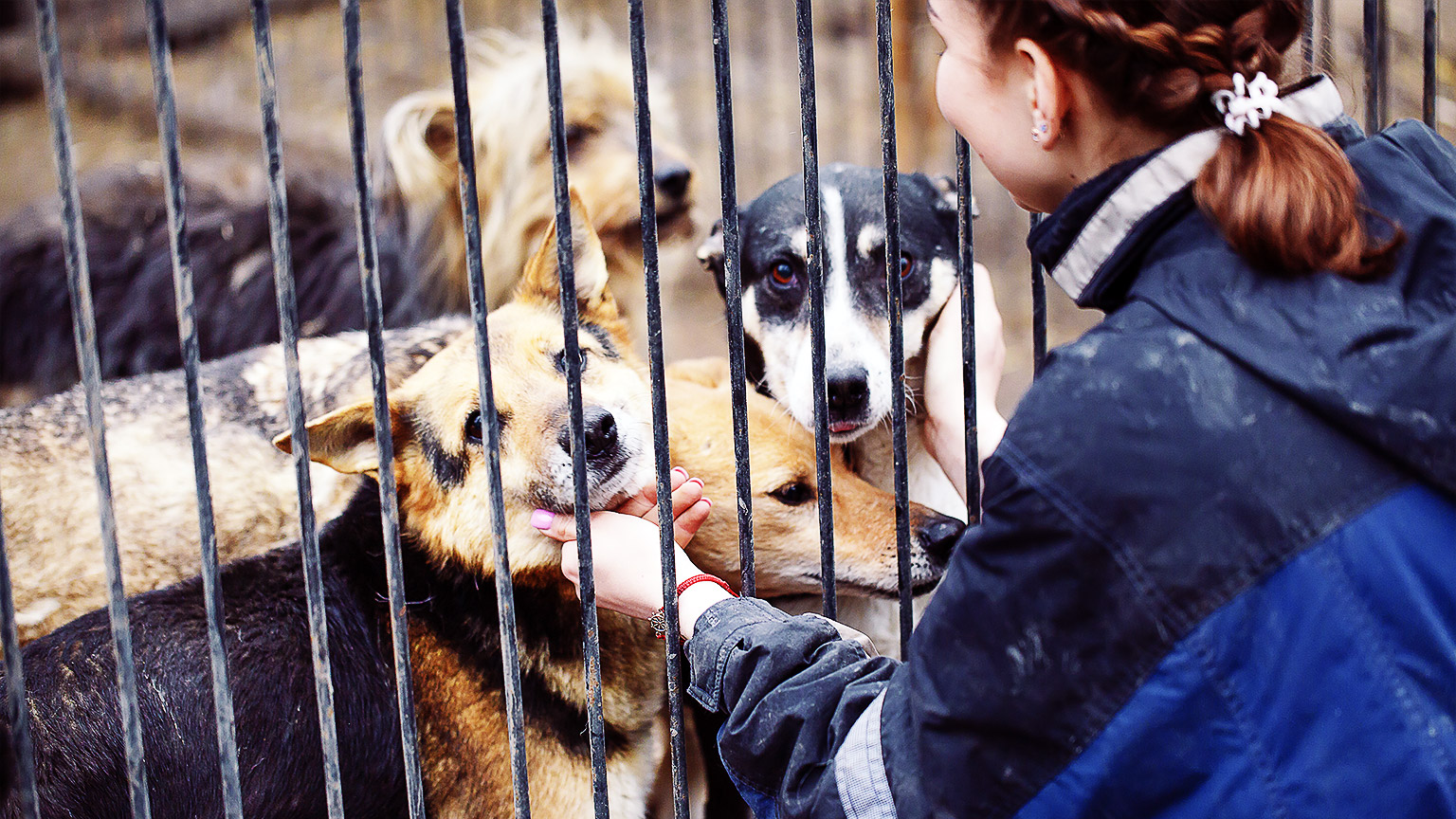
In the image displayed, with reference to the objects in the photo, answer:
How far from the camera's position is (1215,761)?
131 centimetres

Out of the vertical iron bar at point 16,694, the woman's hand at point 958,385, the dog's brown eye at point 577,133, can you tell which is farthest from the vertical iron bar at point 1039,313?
the dog's brown eye at point 577,133

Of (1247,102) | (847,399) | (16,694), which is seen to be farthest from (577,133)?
(1247,102)

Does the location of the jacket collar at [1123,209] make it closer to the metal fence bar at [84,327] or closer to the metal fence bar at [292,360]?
the metal fence bar at [292,360]

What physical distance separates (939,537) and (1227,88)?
1485mm

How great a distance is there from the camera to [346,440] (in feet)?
7.96

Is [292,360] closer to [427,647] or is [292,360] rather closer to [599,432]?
[599,432]

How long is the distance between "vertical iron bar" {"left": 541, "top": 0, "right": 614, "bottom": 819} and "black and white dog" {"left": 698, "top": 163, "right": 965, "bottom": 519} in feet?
3.77

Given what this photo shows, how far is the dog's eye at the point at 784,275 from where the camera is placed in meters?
3.41

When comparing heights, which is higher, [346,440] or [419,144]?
[419,144]

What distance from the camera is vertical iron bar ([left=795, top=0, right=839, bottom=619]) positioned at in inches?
77.4

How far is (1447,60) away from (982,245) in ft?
10.8

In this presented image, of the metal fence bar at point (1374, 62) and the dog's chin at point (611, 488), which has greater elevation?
the metal fence bar at point (1374, 62)

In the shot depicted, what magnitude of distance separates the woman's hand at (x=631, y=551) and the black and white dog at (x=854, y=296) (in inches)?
32.4

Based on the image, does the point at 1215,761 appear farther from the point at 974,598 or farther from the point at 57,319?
the point at 57,319
